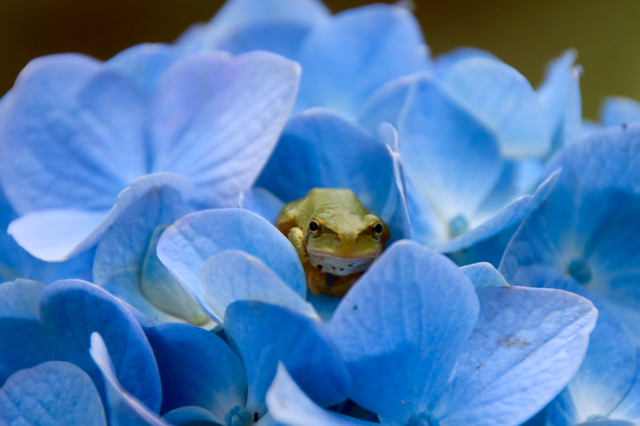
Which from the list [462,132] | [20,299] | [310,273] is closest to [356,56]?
[462,132]

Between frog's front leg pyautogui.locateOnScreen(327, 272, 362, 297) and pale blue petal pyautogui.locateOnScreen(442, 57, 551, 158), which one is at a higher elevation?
pale blue petal pyautogui.locateOnScreen(442, 57, 551, 158)

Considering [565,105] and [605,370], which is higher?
[565,105]

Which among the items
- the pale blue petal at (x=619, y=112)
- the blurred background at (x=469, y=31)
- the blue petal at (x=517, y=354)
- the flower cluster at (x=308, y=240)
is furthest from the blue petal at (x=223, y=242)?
the blurred background at (x=469, y=31)

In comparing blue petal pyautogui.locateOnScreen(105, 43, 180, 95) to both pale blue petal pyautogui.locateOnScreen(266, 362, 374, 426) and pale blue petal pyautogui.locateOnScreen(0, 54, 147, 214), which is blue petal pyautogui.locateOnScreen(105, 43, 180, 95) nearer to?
pale blue petal pyautogui.locateOnScreen(0, 54, 147, 214)

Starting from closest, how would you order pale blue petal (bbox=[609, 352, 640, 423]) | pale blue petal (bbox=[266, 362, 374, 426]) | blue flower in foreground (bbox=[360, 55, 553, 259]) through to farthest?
pale blue petal (bbox=[266, 362, 374, 426]) → pale blue petal (bbox=[609, 352, 640, 423]) → blue flower in foreground (bbox=[360, 55, 553, 259])

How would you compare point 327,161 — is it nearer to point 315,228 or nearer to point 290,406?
point 315,228

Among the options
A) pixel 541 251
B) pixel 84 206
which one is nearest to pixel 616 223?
pixel 541 251

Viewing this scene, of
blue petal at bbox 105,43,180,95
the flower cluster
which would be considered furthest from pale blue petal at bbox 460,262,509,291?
blue petal at bbox 105,43,180,95
